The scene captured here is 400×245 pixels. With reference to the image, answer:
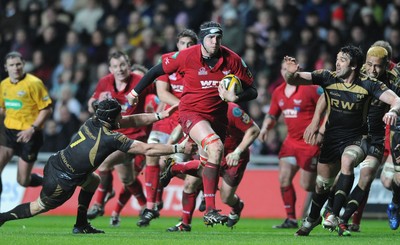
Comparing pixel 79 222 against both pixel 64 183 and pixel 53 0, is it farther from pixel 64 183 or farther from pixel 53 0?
pixel 53 0

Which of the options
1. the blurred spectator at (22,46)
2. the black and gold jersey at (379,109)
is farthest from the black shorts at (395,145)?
the blurred spectator at (22,46)

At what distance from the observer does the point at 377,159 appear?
44.4 ft

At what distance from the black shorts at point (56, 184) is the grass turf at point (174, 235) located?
0.45 meters

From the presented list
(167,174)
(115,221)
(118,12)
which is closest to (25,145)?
(115,221)

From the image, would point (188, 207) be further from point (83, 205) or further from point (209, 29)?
point (209, 29)

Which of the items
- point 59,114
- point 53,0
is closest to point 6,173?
point 59,114

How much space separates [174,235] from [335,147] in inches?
91.5

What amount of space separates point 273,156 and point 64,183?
7.69 m

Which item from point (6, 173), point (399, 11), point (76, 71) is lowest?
point (6, 173)

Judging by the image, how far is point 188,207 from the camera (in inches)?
553

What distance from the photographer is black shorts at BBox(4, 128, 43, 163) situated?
636 inches

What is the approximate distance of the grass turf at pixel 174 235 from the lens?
454 inches

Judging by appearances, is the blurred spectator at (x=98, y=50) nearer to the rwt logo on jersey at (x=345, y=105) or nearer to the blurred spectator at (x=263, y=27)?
the blurred spectator at (x=263, y=27)

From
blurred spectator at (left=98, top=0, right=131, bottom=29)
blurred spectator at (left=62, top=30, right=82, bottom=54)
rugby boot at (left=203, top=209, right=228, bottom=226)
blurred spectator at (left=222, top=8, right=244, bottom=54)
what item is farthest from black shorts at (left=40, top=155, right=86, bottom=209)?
blurred spectator at (left=98, top=0, right=131, bottom=29)
